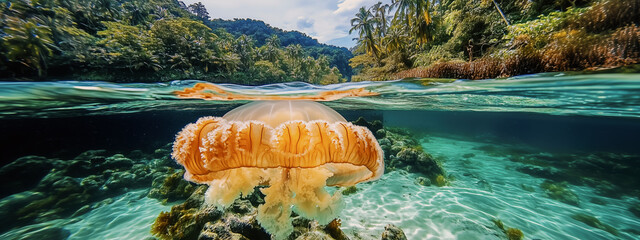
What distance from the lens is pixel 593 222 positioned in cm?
653

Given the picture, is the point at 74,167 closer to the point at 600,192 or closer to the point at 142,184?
the point at 142,184

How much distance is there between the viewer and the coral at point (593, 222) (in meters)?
6.22

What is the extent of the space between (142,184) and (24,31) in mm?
6370

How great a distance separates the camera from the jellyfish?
1778 mm

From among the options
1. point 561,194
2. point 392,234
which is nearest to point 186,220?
point 392,234

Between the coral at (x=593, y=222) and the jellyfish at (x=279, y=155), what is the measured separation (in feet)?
28.7

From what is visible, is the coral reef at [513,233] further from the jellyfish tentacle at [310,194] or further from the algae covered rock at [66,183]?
the algae covered rock at [66,183]

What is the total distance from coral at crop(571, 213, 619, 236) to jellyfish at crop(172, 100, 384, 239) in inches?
344

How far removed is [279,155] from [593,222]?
33.2 feet

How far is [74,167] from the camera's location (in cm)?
1020

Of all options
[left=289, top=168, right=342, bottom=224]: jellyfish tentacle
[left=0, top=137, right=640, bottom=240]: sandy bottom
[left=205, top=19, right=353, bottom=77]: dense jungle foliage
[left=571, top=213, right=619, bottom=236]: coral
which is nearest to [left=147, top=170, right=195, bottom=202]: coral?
[left=0, top=137, right=640, bottom=240]: sandy bottom

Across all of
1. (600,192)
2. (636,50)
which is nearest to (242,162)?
(636,50)

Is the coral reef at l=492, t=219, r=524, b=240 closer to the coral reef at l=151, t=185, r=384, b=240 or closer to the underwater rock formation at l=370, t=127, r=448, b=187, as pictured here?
the underwater rock formation at l=370, t=127, r=448, b=187

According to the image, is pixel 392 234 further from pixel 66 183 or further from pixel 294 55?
pixel 294 55
